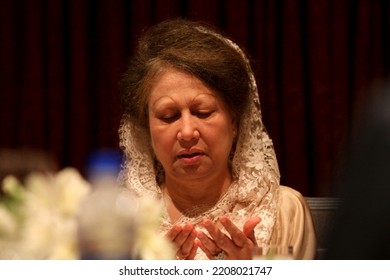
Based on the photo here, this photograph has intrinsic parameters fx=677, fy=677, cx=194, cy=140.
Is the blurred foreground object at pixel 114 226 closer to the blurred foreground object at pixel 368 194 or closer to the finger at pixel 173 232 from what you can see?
the blurred foreground object at pixel 368 194

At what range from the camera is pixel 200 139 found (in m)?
1.49

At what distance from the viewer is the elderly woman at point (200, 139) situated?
59.1 inches

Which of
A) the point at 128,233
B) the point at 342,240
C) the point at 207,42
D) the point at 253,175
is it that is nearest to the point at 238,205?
the point at 253,175

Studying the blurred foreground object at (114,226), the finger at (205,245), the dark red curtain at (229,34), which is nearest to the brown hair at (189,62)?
the finger at (205,245)

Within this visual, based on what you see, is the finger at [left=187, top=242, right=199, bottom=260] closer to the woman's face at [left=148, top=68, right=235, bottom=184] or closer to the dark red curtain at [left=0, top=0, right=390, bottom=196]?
the woman's face at [left=148, top=68, right=235, bottom=184]

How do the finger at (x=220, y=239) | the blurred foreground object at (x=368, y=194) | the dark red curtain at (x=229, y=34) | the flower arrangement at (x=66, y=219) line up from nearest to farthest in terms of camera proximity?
the blurred foreground object at (x=368, y=194) → the flower arrangement at (x=66, y=219) → the finger at (x=220, y=239) → the dark red curtain at (x=229, y=34)

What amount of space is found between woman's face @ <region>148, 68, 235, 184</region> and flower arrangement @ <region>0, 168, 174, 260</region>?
0.73 m

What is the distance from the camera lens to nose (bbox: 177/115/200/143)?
1.47 m

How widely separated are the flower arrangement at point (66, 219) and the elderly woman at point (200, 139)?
0.74 metres

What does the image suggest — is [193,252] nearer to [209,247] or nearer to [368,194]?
[209,247]

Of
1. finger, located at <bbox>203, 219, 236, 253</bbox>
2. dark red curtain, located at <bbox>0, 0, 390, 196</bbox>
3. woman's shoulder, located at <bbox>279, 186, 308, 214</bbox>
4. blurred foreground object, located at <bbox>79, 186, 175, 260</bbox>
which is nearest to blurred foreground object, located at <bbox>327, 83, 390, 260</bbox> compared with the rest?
blurred foreground object, located at <bbox>79, 186, 175, 260</bbox>

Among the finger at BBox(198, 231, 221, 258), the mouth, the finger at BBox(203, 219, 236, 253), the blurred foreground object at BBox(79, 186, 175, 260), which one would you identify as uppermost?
the blurred foreground object at BBox(79, 186, 175, 260)

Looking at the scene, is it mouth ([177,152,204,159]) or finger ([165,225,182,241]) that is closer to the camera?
finger ([165,225,182,241])
